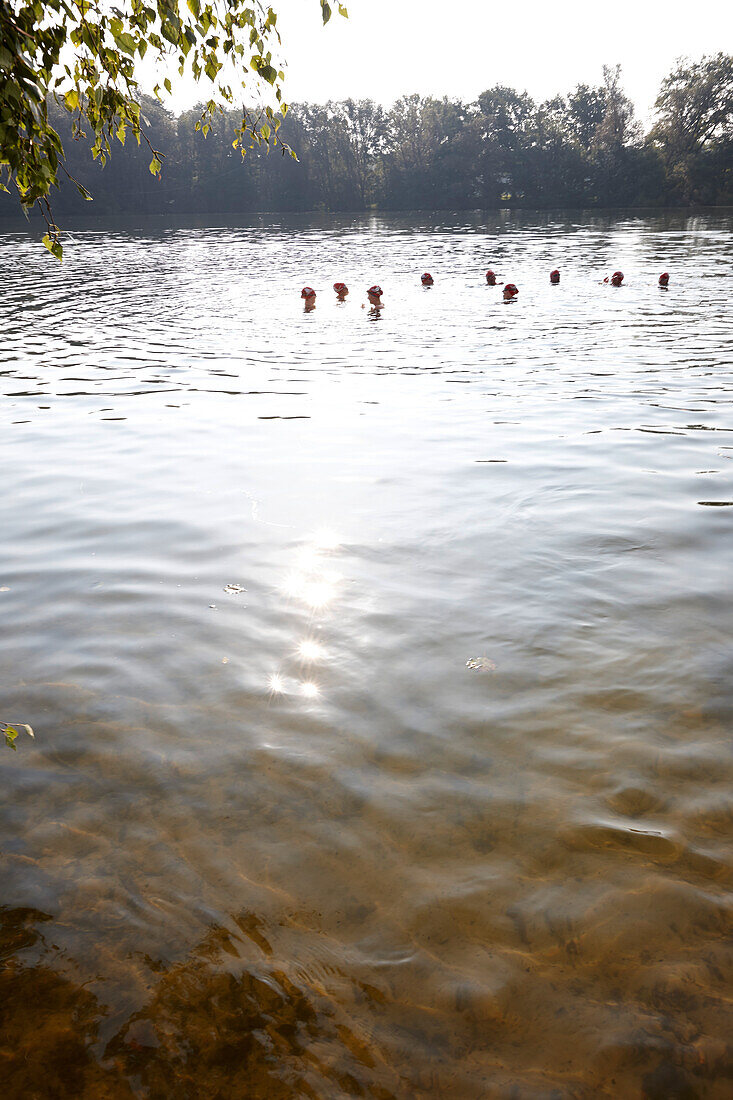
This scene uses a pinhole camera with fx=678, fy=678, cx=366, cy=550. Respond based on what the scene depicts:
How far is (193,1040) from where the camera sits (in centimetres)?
225

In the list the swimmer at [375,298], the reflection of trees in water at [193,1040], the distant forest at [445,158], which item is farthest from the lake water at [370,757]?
the distant forest at [445,158]

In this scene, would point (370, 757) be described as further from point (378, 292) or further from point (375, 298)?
point (375, 298)

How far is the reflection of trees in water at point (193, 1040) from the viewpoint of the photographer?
6.94ft

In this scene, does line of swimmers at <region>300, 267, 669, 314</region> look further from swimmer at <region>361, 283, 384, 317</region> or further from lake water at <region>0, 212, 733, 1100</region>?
lake water at <region>0, 212, 733, 1100</region>

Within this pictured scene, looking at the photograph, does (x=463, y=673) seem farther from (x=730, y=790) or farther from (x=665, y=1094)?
(x=665, y=1094)

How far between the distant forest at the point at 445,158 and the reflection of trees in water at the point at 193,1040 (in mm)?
78658

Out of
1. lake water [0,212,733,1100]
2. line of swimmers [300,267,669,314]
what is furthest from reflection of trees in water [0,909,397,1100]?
line of swimmers [300,267,669,314]

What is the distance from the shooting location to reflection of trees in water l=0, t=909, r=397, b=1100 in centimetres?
212

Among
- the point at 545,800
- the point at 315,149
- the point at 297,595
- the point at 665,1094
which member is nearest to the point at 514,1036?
the point at 665,1094

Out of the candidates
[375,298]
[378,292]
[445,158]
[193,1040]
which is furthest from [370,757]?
[445,158]

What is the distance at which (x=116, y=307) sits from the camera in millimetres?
19906

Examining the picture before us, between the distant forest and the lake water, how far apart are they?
7353 centimetres

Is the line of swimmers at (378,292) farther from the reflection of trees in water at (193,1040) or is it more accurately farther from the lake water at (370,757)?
the reflection of trees in water at (193,1040)

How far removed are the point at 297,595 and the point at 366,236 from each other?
46.9 metres
